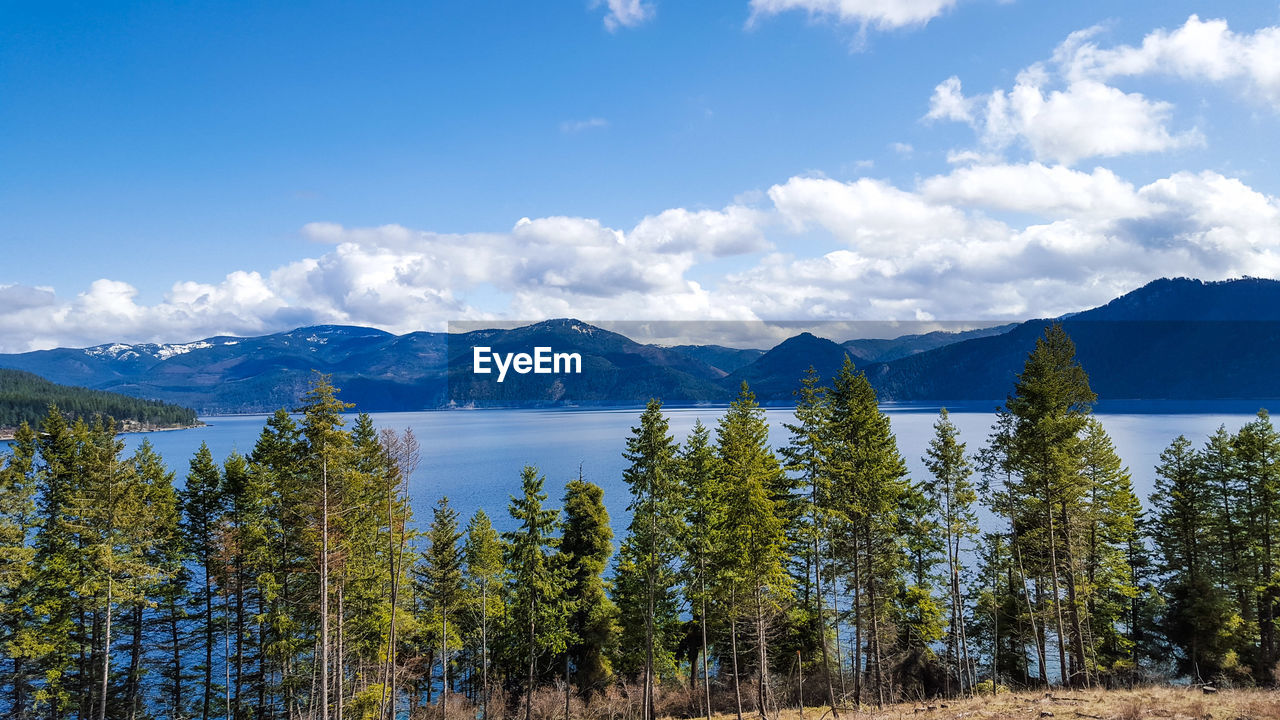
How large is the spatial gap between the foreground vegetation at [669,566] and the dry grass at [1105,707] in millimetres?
966

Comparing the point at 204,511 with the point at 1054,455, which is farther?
the point at 204,511

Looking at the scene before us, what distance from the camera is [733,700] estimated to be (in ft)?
105

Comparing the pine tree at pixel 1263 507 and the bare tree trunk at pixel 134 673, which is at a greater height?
the pine tree at pixel 1263 507

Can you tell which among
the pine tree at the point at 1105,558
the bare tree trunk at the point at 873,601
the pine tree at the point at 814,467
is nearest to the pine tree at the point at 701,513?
the pine tree at the point at 814,467

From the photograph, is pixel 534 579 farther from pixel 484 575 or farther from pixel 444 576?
pixel 444 576

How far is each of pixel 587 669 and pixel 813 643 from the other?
12544mm

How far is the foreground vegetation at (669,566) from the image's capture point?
82.6ft

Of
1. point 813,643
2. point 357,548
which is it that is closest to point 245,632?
point 357,548

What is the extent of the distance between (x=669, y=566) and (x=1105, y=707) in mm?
17913

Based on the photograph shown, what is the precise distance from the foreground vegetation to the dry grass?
97 centimetres

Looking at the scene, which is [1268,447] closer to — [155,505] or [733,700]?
[733,700]

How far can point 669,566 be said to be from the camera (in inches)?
1222

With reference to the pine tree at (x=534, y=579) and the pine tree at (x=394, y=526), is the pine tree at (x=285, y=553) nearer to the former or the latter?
the pine tree at (x=394, y=526)

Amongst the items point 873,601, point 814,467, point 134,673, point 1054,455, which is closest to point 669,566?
point 814,467
